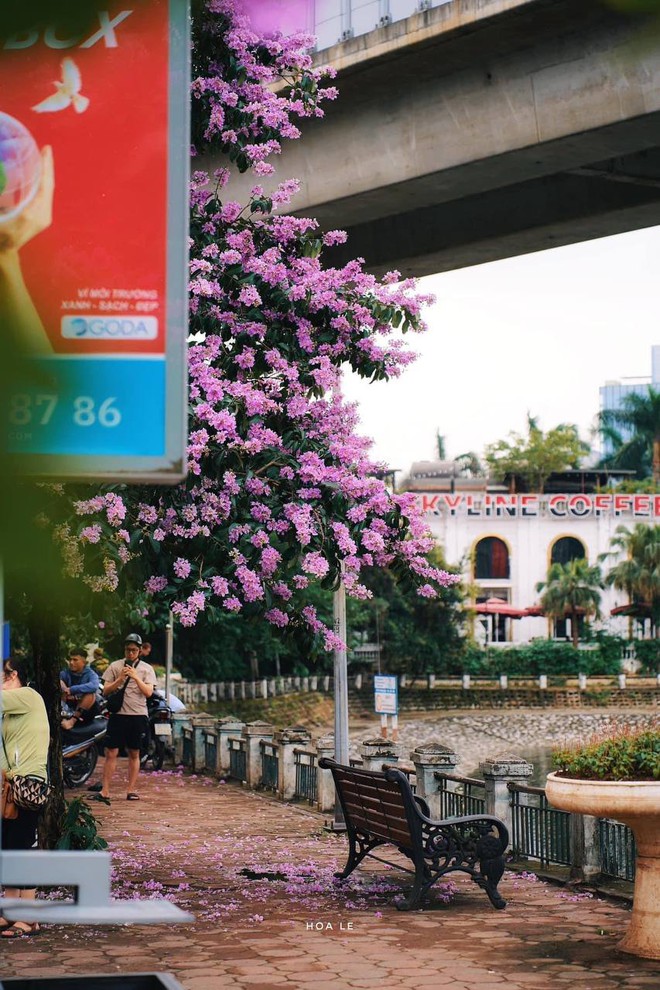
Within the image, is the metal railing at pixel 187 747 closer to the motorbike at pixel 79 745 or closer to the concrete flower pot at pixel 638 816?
the motorbike at pixel 79 745

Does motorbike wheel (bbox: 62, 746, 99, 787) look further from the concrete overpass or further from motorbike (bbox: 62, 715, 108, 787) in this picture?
the concrete overpass

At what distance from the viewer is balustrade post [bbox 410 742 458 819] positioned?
1390 centimetres

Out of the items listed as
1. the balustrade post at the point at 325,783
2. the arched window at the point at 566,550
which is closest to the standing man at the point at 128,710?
the balustrade post at the point at 325,783

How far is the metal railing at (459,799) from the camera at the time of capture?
41.5 ft

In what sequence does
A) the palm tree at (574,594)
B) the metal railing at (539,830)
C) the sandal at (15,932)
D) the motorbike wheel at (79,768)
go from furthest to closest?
the palm tree at (574,594) < the motorbike wheel at (79,768) < the metal railing at (539,830) < the sandal at (15,932)

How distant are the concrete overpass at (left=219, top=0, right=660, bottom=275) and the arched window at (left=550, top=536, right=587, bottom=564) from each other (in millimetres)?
61912

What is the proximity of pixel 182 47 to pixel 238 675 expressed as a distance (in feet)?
185

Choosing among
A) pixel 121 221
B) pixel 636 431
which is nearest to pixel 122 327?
pixel 121 221

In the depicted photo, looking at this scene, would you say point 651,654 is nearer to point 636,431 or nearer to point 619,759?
point 636,431

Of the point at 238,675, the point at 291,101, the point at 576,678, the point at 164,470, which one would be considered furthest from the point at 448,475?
Answer: the point at 164,470

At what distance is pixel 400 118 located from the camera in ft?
48.3

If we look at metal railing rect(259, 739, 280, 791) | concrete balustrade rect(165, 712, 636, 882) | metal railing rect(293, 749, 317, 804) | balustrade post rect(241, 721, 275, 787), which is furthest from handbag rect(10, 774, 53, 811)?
balustrade post rect(241, 721, 275, 787)

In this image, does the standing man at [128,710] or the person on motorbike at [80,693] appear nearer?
the standing man at [128,710]

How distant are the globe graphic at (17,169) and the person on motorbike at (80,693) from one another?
50.4 feet
